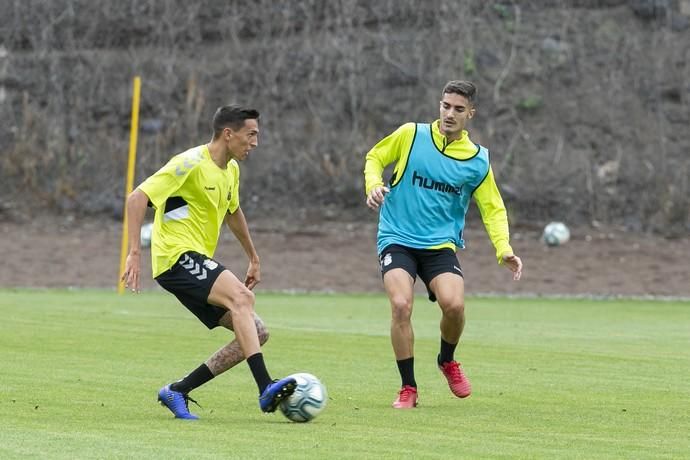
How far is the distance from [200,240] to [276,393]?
1.37 meters

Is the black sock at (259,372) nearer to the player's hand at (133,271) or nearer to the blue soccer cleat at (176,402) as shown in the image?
the blue soccer cleat at (176,402)

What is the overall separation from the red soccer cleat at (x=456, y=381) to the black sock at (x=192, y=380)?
2127 millimetres

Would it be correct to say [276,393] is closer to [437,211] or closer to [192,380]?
[192,380]

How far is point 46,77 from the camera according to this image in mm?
37625

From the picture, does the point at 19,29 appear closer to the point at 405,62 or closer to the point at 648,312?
the point at 405,62

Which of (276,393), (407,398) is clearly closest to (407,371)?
(407,398)

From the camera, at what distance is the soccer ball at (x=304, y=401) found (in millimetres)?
9539

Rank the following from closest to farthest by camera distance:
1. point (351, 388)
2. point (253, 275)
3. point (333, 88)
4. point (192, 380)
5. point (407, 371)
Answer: point (192, 380)
point (253, 275)
point (407, 371)
point (351, 388)
point (333, 88)

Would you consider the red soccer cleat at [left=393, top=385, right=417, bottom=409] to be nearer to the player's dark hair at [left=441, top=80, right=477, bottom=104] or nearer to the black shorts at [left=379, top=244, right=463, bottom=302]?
the black shorts at [left=379, top=244, right=463, bottom=302]

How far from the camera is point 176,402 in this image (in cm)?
998

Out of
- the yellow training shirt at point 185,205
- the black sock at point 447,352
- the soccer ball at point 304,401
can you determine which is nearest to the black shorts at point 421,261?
the black sock at point 447,352

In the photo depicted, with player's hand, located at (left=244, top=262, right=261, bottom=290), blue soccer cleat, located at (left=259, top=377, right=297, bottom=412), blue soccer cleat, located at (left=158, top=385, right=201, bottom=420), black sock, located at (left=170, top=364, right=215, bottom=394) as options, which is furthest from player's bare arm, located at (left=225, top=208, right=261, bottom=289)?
blue soccer cleat, located at (left=259, top=377, right=297, bottom=412)

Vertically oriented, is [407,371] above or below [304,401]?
below

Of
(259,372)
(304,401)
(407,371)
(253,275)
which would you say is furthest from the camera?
(407,371)
